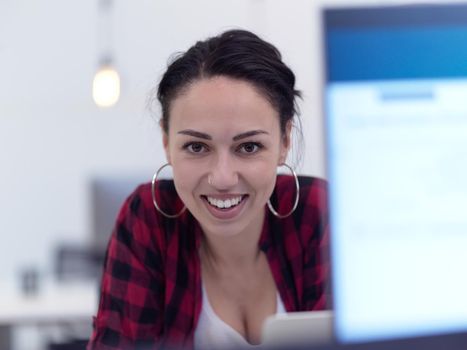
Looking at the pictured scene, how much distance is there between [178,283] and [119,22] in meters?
4.44

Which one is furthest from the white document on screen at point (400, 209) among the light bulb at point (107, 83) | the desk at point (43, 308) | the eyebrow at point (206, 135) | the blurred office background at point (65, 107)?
the blurred office background at point (65, 107)

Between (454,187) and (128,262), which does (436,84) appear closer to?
(454,187)

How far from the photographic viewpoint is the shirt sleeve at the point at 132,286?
3.85ft

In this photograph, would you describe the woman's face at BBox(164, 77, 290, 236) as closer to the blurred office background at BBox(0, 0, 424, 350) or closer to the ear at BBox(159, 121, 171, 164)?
the ear at BBox(159, 121, 171, 164)

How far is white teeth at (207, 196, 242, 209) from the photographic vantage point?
117 centimetres

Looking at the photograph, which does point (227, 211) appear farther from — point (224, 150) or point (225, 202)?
point (224, 150)

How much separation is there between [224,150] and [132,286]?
32 cm

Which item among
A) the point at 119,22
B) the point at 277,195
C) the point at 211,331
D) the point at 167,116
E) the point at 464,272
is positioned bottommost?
the point at 211,331

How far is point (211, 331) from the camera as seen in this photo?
1.24m

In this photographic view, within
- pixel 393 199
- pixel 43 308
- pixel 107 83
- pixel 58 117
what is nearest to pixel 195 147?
pixel 393 199

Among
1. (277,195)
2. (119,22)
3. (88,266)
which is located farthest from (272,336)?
(119,22)

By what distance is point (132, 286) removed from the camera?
4.05 ft

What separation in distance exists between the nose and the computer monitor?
467 millimetres

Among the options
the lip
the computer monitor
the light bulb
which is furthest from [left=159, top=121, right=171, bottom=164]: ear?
the light bulb
